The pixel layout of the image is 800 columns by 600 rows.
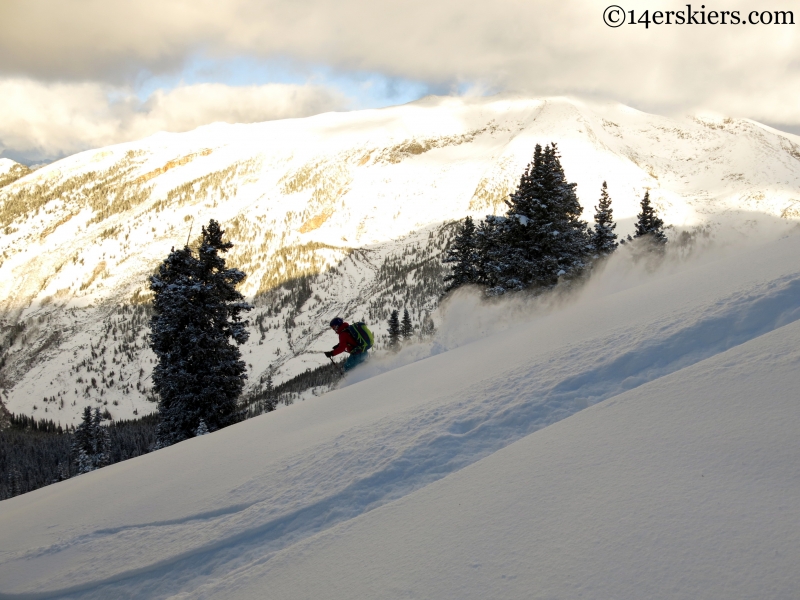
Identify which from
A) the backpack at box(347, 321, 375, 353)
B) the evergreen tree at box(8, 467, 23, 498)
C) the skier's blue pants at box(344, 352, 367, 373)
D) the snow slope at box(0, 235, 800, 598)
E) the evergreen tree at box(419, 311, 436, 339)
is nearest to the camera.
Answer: the snow slope at box(0, 235, 800, 598)

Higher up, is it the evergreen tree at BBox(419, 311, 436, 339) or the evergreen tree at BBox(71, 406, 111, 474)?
the evergreen tree at BBox(419, 311, 436, 339)

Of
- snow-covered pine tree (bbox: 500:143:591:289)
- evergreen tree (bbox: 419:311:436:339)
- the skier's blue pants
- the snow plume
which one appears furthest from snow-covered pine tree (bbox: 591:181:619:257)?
the skier's blue pants

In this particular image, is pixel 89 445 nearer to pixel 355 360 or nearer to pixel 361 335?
pixel 355 360

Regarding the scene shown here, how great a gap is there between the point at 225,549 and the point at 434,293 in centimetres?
13596

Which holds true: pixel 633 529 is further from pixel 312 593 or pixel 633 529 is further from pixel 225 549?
pixel 225 549

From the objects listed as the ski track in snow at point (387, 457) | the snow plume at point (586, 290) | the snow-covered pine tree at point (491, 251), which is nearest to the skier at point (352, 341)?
the snow plume at point (586, 290)

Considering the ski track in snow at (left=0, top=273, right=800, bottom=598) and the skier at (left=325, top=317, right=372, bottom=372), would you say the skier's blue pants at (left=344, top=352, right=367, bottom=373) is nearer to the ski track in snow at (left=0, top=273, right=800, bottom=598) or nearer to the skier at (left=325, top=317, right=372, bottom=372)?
the skier at (left=325, top=317, right=372, bottom=372)

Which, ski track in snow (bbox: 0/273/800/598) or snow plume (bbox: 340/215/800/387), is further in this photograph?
snow plume (bbox: 340/215/800/387)

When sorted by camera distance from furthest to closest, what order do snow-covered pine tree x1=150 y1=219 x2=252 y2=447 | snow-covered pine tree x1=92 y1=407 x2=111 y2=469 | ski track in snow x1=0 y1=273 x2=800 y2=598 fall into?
1. snow-covered pine tree x1=92 y1=407 x2=111 y2=469
2. snow-covered pine tree x1=150 y1=219 x2=252 y2=447
3. ski track in snow x1=0 y1=273 x2=800 y2=598

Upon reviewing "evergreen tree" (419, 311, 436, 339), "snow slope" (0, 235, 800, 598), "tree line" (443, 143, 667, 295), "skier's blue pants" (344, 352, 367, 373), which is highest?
"tree line" (443, 143, 667, 295)

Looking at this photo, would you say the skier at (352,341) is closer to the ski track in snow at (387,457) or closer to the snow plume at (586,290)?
the snow plume at (586,290)

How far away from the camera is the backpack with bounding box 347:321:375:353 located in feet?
49.4

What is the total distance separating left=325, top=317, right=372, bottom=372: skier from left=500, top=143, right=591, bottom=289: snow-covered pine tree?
36.1 ft

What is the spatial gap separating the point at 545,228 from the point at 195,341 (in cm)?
1700
